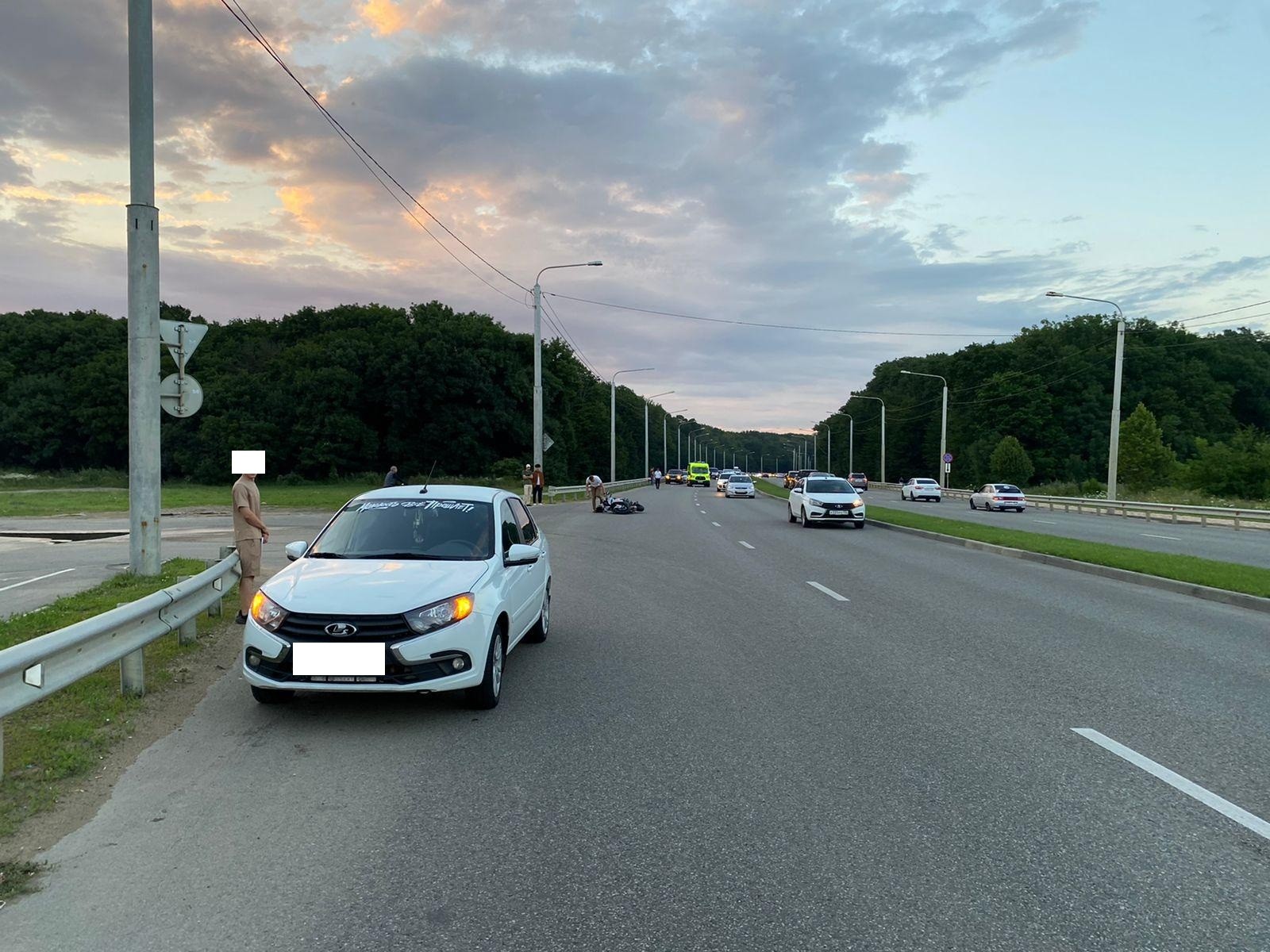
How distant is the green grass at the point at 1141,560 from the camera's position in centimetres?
1290

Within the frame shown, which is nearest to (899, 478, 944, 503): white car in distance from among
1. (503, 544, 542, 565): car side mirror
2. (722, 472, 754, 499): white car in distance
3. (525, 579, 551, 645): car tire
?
(722, 472, 754, 499): white car in distance

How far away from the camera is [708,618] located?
10234 mm

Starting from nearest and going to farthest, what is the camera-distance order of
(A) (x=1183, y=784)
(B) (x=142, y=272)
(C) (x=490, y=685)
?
(A) (x=1183, y=784) < (C) (x=490, y=685) < (B) (x=142, y=272)

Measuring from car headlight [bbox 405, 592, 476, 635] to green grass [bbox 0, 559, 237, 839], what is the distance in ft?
6.48

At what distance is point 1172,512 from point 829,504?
16.2 m

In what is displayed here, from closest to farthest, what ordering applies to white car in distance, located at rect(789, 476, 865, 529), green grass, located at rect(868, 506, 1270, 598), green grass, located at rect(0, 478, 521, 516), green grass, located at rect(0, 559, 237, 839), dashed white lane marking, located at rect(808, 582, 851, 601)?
green grass, located at rect(0, 559, 237, 839) < dashed white lane marking, located at rect(808, 582, 851, 601) < green grass, located at rect(868, 506, 1270, 598) < white car in distance, located at rect(789, 476, 865, 529) < green grass, located at rect(0, 478, 521, 516)

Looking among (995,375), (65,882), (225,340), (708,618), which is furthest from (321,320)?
(65,882)

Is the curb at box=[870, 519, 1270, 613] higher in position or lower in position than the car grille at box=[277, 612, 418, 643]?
lower

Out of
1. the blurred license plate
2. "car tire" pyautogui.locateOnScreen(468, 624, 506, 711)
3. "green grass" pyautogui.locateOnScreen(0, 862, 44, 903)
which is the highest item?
the blurred license plate

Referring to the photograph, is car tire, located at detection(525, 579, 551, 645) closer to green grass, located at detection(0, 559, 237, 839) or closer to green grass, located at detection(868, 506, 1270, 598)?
green grass, located at detection(0, 559, 237, 839)

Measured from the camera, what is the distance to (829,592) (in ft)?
41.1

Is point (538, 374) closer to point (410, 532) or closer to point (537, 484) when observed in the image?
point (537, 484)

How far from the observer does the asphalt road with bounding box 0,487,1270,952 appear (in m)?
3.29

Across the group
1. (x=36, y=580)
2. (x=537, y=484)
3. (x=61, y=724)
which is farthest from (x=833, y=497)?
(x=61, y=724)
